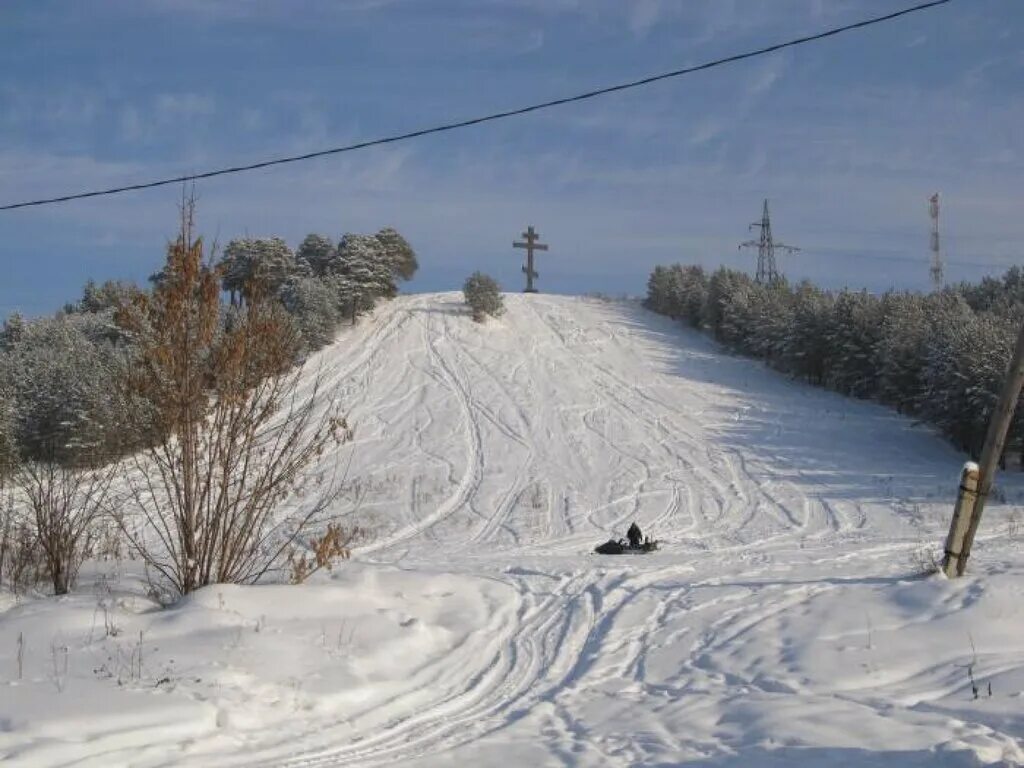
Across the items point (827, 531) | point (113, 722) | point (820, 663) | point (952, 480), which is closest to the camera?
point (113, 722)

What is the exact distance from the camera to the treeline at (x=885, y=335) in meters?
36.3

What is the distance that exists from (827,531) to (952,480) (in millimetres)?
11446

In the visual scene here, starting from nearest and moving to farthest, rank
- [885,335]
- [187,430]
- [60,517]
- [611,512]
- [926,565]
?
1. [187,430]
2. [60,517]
3. [926,565]
4. [611,512]
5. [885,335]

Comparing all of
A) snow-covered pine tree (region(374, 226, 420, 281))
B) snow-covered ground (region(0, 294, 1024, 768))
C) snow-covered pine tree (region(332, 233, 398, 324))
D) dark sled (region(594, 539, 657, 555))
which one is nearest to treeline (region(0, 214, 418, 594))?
snow-covered ground (region(0, 294, 1024, 768))

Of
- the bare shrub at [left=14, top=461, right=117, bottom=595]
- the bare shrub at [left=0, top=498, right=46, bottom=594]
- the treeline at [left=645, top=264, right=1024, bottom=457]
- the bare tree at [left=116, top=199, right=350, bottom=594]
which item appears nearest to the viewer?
the bare tree at [left=116, top=199, right=350, bottom=594]

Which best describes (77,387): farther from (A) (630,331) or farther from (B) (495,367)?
(A) (630,331)

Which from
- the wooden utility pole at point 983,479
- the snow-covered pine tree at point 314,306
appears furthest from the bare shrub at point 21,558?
the snow-covered pine tree at point 314,306

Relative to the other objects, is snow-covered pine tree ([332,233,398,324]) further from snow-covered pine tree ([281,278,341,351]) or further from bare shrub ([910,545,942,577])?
bare shrub ([910,545,942,577])

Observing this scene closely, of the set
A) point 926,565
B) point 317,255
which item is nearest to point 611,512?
point 926,565

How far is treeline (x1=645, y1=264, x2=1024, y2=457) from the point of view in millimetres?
36312

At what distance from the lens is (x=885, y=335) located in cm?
4862

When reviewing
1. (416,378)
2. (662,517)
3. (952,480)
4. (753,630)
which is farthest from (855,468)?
(753,630)

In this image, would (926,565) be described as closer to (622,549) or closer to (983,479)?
(983,479)

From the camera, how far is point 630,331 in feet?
221
